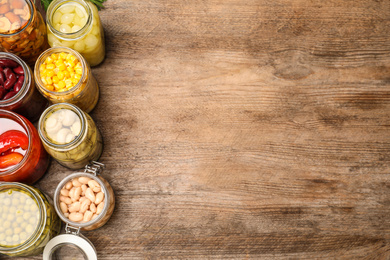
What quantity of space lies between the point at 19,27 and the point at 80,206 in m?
0.55

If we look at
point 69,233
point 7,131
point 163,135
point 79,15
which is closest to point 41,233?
point 69,233

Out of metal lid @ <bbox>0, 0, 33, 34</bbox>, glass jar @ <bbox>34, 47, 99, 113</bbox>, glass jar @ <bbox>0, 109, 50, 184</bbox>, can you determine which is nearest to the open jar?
glass jar @ <bbox>0, 109, 50, 184</bbox>

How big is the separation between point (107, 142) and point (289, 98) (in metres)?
0.65

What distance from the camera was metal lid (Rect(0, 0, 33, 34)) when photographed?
0.96m

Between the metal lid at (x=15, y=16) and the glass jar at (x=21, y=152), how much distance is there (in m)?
0.24

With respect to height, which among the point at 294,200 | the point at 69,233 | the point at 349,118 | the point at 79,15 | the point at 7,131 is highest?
the point at 79,15

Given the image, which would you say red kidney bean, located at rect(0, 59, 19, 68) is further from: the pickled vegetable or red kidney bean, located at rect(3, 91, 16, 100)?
the pickled vegetable

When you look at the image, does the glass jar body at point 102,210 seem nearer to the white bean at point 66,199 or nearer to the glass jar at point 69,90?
the white bean at point 66,199

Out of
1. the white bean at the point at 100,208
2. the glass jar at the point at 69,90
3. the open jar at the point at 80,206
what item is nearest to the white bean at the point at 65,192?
the open jar at the point at 80,206

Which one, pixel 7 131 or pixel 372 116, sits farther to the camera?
pixel 372 116

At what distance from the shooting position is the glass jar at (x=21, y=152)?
0.96 m

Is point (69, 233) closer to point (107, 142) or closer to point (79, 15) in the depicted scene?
point (107, 142)

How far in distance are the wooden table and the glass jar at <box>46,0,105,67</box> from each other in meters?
0.14

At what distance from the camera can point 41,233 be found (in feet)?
3.11
